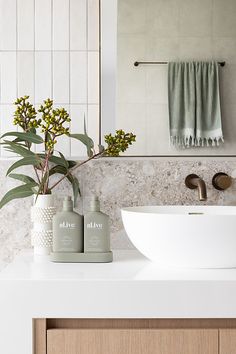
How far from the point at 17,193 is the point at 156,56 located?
68cm

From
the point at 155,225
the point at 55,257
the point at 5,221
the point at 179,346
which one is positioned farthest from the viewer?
the point at 5,221

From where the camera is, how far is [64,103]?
205 centimetres

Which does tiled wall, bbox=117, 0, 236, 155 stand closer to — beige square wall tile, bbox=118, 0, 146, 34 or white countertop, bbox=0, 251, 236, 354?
beige square wall tile, bbox=118, 0, 146, 34

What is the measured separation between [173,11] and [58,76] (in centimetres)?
46

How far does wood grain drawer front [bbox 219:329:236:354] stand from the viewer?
4.73 feet

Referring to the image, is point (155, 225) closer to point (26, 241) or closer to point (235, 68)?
point (26, 241)

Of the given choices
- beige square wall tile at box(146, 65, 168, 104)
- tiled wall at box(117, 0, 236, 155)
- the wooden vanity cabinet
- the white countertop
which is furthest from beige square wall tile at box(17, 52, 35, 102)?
the wooden vanity cabinet

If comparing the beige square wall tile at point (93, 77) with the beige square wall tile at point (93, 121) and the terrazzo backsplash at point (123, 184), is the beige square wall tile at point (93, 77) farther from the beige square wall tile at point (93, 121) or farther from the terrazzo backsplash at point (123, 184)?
the terrazzo backsplash at point (123, 184)

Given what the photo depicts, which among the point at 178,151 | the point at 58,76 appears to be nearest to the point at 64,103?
the point at 58,76

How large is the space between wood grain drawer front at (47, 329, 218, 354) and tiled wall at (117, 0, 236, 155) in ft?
2.50

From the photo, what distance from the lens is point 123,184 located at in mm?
2020

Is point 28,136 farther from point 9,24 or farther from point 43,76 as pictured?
point 9,24

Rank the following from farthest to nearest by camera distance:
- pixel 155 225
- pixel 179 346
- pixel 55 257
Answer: pixel 55 257
pixel 155 225
pixel 179 346

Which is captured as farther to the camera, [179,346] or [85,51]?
[85,51]
